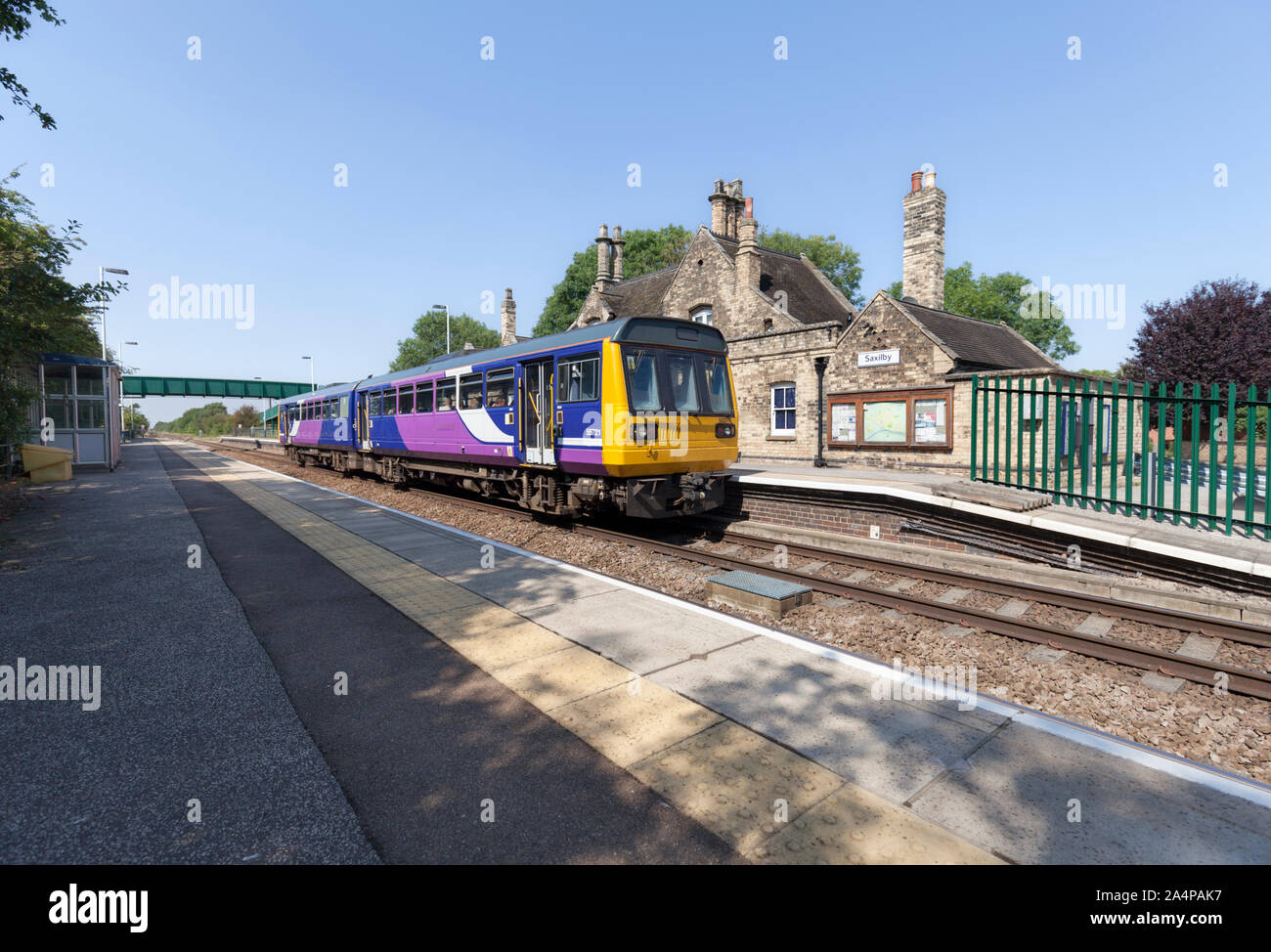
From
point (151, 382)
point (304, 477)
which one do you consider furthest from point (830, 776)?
point (151, 382)

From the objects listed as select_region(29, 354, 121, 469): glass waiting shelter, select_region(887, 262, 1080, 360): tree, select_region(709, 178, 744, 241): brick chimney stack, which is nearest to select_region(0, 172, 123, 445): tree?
select_region(29, 354, 121, 469): glass waiting shelter

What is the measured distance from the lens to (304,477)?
21.4 metres

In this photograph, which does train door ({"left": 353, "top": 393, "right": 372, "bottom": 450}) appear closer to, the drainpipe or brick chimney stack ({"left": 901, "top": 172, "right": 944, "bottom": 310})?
the drainpipe

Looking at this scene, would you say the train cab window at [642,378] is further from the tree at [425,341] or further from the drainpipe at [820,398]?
the tree at [425,341]

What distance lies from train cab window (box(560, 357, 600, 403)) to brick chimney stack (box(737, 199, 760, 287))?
46.3ft

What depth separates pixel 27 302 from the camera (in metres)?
10.3

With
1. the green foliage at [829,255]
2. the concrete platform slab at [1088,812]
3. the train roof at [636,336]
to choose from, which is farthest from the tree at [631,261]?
the concrete platform slab at [1088,812]

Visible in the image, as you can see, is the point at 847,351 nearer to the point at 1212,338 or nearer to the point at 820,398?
the point at 820,398

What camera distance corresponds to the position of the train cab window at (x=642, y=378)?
30.2ft

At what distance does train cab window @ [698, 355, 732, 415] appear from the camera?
33.8 ft

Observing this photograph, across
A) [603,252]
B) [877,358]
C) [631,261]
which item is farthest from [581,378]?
[631,261]

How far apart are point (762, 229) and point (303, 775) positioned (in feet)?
187

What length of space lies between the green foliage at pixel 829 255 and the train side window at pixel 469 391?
46230 millimetres
